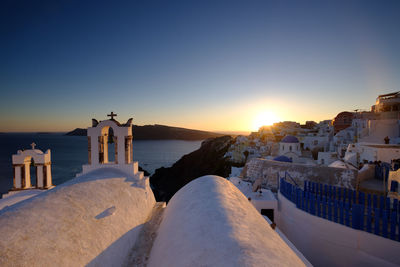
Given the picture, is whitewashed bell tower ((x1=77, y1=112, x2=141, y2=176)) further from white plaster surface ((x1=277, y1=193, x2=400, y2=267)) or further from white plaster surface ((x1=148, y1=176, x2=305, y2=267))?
white plaster surface ((x1=277, y1=193, x2=400, y2=267))

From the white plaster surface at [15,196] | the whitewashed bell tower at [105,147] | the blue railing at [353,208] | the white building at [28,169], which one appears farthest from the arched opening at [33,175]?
the blue railing at [353,208]

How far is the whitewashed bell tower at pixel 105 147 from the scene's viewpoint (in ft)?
20.1

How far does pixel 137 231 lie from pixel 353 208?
6658mm

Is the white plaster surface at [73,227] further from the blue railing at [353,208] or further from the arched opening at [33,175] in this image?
the blue railing at [353,208]

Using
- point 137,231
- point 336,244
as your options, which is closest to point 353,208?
point 336,244

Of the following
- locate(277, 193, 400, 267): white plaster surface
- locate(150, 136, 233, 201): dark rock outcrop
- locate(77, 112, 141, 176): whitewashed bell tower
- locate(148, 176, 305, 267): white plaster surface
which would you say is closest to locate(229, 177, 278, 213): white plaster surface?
locate(277, 193, 400, 267): white plaster surface

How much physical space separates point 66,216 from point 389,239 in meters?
8.44

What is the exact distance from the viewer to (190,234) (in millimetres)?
3344


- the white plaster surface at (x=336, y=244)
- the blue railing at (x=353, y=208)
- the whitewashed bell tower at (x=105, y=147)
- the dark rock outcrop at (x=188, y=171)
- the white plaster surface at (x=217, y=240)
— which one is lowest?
the dark rock outcrop at (x=188, y=171)

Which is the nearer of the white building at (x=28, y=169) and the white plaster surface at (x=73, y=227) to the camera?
the white plaster surface at (x=73, y=227)

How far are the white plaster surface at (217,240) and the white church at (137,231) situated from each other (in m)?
0.02

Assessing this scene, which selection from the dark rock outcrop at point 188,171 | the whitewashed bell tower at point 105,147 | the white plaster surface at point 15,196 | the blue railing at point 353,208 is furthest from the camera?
the dark rock outcrop at point 188,171

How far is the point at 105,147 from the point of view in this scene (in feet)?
21.3

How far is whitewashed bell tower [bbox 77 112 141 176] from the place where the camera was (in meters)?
6.13
